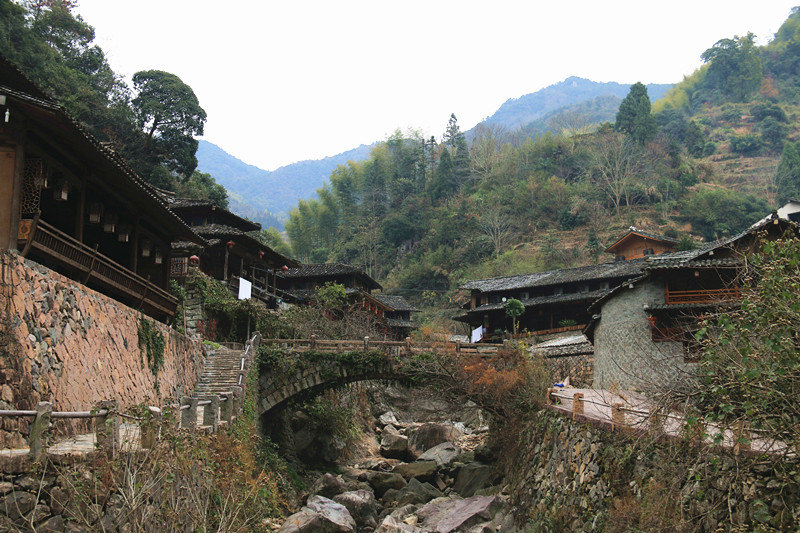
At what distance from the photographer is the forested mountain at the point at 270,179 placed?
17175cm

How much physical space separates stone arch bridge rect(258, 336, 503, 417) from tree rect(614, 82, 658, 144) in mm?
56138

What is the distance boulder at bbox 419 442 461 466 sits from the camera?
29.6 metres

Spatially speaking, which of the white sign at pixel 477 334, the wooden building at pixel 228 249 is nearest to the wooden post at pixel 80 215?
the wooden building at pixel 228 249

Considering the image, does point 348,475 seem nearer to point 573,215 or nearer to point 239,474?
point 239,474

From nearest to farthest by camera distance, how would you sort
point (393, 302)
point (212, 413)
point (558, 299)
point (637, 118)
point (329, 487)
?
point (212, 413) → point (329, 487) → point (558, 299) → point (393, 302) → point (637, 118)

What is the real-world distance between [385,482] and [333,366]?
5326 millimetres

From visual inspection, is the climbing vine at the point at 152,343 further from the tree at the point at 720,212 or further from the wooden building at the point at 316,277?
the tree at the point at 720,212

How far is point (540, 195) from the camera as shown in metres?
74.2

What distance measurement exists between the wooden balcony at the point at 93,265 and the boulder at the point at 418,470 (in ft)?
41.9

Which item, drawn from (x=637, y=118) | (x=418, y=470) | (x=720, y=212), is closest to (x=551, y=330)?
(x=418, y=470)

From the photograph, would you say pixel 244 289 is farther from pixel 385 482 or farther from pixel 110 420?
pixel 110 420

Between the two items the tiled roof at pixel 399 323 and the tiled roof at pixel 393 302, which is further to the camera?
the tiled roof at pixel 393 302

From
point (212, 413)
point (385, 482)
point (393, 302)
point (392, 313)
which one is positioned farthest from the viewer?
point (393, 302)

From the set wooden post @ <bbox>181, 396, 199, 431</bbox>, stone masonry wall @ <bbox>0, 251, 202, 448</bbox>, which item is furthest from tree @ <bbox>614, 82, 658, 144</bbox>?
wooden post @ <bbox>181, 396, 199, 431</bbox>
